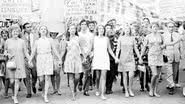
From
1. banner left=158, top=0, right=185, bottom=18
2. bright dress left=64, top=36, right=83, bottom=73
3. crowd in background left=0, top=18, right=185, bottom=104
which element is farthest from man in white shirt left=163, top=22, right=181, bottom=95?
bright dress left=64, top=36, right=83, bottom=73

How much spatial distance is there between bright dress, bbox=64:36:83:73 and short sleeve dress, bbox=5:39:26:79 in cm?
Result: 101

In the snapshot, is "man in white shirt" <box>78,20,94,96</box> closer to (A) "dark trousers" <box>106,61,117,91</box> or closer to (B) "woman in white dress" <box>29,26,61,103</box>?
(A) "dark trousers" <box>106,61,117,91</box>

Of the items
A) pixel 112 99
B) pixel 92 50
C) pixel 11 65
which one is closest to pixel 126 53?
pixel 92 50

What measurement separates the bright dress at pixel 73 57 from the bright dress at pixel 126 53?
1.02 meters

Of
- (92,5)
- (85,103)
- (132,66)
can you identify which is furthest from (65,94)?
(92,5)

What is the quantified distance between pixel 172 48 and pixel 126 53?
Answer: 4.11 ft

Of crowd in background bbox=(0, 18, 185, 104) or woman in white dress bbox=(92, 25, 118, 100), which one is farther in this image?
woman in white dress bbox=(92, 25, 118, 100)

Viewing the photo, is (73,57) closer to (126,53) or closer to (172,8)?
(126,53)

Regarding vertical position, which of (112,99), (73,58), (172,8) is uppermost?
(172,8)

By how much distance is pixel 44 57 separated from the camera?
7.82 m

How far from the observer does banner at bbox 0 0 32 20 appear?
356 inches

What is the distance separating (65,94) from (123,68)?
5.22ft

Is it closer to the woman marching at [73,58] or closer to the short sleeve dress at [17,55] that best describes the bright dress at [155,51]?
the woman marching at [73,58]

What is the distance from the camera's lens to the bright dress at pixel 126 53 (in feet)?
27.1
